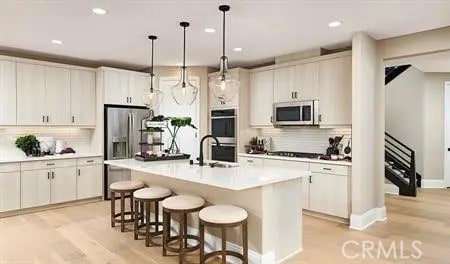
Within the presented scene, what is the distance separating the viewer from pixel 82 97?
572 cm

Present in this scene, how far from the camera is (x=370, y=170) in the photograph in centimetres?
435

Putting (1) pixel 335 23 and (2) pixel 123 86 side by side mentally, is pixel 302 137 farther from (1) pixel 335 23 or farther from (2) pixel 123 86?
(2) pixel 123 86

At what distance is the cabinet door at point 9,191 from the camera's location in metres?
4.63

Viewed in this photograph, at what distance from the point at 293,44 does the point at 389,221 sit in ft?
9.74

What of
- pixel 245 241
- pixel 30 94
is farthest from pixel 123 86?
pixel 245 241

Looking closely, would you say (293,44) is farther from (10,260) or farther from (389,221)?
(10,260)

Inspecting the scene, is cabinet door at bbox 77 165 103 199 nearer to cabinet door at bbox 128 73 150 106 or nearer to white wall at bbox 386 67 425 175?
cabinet door at bbox 128 73 150 106

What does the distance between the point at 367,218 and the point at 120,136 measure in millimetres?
4460

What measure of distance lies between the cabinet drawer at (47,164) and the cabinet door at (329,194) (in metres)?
4.06

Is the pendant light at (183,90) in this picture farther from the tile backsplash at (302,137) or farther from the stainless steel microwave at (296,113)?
the tile backsplash at (302,137)

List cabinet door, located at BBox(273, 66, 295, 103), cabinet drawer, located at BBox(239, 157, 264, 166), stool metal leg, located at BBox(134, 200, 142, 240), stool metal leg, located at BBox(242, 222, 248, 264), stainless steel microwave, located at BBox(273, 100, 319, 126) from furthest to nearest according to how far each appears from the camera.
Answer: cabinet drawer, located at BBox(239, 157, 264, 166) < cabinet door, located at BBox(273, 66, 295, 103) < stainless steel microwave, located at BBox(273, 100, 319, 126) < stool metal leg, located at BBox(134, 200, 142, 240) < stool metal leg, located at BBox(242, 222, 248, 264)

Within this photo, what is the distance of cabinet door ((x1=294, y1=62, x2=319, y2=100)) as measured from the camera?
16.2 ft

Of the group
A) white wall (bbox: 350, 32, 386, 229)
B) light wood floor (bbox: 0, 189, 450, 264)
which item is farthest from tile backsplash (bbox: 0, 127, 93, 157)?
white wall (bbox: 350, 32, 386, 229)

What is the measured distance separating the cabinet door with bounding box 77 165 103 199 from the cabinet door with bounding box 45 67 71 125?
3.04 ft
